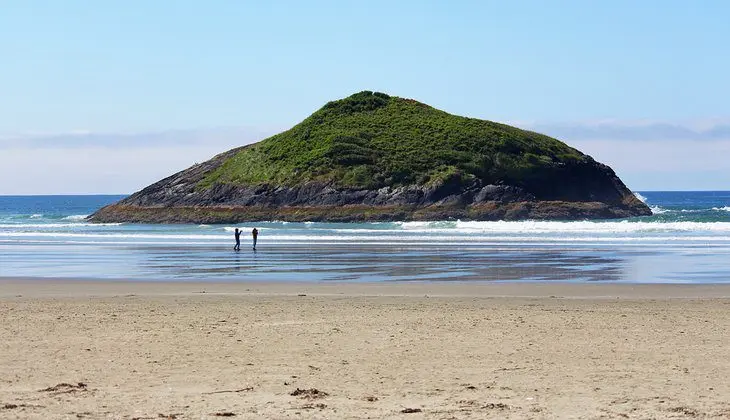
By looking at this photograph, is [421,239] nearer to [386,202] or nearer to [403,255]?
[403,255]

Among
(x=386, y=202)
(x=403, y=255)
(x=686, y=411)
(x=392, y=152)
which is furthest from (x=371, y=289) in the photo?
(x=392, y=152)

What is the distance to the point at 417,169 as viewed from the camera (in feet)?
272

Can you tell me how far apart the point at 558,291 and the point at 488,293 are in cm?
172

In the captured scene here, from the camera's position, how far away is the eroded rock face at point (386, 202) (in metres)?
74.1

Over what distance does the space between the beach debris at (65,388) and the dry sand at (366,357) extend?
0.14 ft

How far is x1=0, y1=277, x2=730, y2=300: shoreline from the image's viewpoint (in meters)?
20.9

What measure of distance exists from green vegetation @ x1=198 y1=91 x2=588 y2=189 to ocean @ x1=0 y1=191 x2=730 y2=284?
2090 cm

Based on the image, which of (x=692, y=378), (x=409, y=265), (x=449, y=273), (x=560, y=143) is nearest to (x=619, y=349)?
(x=692, y=378)

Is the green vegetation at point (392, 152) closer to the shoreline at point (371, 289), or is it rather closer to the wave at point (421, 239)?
the wave at point (421, 239)

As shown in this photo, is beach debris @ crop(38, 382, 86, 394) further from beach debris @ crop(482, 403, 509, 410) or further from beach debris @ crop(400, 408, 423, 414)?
beach debris @ crop(482, 403, 509, 410)

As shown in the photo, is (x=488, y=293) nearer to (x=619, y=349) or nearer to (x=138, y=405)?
(x=619, y=349)

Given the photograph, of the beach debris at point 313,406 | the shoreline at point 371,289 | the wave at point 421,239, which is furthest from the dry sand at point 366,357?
the wave at point 421,239

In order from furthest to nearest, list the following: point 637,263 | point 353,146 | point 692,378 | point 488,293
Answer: point 353,146 → point 637,263 → point 488,293 → point 692,378

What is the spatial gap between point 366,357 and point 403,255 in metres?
24.8
